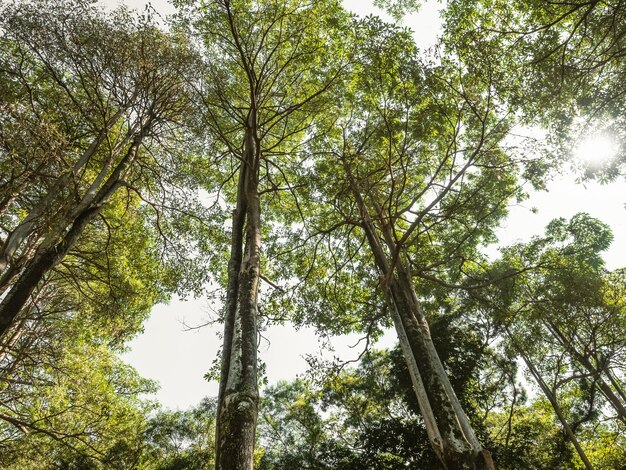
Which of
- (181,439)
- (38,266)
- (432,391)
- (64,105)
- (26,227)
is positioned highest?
(64,105)

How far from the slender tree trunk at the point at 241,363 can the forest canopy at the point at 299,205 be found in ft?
0.09

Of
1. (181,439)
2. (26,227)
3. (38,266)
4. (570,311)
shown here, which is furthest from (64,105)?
(181,439)

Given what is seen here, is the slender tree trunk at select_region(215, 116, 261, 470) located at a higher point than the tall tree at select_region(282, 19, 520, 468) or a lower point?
lower

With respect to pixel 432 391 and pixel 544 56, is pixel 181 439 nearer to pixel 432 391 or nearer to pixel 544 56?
pixel 432 391

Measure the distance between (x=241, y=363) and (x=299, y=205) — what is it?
7.64 meters

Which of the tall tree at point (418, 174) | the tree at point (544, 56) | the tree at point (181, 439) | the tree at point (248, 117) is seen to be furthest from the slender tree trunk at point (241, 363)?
the tree at point (181, 439)

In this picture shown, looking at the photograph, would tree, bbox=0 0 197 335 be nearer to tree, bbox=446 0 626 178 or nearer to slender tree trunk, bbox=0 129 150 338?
slender tree trunk, bbox=0 129 150 338

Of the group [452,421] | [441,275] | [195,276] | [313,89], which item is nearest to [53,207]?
[195,276]

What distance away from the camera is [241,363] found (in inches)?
158

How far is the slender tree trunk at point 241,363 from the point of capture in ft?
10.7

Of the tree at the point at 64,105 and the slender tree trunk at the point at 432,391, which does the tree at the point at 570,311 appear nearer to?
the slender tree trunk at the point at 432,391

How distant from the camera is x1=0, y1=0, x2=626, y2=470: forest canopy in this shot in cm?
604

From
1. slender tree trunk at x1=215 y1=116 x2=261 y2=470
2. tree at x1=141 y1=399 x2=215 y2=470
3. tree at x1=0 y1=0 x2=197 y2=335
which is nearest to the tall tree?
slender tree trunk at x1=215 y1=116 x2=261 y2=470

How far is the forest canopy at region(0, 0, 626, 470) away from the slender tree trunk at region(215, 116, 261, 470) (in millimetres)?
28
